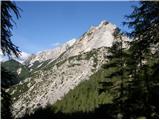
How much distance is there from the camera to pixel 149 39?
20.1m

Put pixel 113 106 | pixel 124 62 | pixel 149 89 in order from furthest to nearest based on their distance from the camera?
pixel 124 62 < pixel 113 106 < pixel 149 89

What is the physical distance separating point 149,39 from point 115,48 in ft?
46.2

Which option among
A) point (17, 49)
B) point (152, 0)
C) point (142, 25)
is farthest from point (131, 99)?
point (17, 49)

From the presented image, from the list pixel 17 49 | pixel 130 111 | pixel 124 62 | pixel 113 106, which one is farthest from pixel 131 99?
pixel 17 49

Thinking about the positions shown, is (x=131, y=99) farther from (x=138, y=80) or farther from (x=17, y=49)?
(x=17, y=49)

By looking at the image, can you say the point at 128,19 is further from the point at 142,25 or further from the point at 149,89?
the point at 149,89

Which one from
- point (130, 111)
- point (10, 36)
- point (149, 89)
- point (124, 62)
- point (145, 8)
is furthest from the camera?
point (124, 62)

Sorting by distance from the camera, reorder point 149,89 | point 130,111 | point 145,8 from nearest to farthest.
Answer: point 145,8, point 149,89, point 130,111

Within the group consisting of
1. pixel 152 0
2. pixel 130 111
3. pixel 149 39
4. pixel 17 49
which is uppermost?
pixel 152 0

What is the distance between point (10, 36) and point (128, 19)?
934cm

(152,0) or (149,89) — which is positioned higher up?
(152,0)

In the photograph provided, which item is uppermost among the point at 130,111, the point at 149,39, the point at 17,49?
the point at 149,39

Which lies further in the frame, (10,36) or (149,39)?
(149,39)

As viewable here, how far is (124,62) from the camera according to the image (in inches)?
1300
